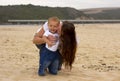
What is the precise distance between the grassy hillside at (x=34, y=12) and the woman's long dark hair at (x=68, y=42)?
74.9m

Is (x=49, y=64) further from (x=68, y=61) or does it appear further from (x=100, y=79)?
(x=100, y=79)

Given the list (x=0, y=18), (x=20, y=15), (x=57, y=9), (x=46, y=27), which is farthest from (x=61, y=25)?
(x=57, y=9)

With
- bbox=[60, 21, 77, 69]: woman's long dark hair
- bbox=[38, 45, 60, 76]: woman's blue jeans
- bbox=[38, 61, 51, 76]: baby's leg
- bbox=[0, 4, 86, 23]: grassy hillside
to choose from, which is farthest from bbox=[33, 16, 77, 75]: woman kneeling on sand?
bbox=[0, 4, 86, 23]: grassy hillside

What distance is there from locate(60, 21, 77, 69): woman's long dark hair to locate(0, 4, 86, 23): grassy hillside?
74.9 meters

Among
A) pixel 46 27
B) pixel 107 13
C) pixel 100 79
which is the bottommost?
pixel 100 79

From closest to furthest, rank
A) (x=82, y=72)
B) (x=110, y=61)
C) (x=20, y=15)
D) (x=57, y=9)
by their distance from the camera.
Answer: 1. (x=82, y=72)
2. (x=110, y=61)
3. (x=20, y=15)
4. (x=57, y=9)

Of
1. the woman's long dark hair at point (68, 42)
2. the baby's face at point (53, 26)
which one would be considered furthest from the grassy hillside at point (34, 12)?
the woman's long dark hair at point (68, 42)

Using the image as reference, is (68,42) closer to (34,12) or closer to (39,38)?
(39,38)

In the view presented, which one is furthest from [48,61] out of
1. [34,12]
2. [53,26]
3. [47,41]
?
[34,12]

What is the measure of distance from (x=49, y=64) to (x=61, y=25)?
786 millimetres

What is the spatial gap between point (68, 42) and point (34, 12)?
88.4 meters

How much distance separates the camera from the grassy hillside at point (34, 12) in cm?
8836

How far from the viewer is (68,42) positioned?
852cm

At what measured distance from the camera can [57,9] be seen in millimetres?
101938
